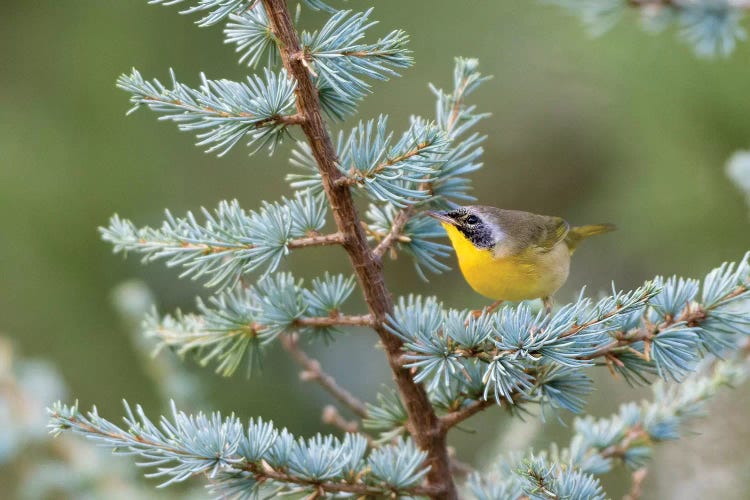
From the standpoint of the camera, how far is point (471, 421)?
5.02 metres

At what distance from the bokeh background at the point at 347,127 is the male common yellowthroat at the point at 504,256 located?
1.25 metres

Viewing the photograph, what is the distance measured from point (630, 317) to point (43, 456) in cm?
267

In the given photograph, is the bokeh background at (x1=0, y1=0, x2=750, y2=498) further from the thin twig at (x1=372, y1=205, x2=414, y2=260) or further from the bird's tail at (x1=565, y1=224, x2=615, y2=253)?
the thin twig at (x1=372, y1=205, x2=414, y2=260)

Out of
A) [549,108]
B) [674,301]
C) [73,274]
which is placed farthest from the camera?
[549,108]

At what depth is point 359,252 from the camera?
173 centimetres

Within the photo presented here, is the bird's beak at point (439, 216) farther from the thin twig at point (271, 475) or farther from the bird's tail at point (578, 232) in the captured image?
the bird's tail at point (578, 232)

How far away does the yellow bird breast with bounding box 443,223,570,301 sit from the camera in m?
2.52

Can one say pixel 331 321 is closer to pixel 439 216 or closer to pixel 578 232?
pixel 439 216

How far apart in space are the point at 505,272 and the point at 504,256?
0.06 metres

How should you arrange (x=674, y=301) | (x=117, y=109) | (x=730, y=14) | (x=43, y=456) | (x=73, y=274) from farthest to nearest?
(x=117, y=109), (x=73, y=274), (x=43, y=456), (x=730, y=14), (x=674, y=301)

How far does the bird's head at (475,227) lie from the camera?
2407mm

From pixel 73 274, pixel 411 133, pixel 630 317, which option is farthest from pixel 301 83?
pixel 73 274

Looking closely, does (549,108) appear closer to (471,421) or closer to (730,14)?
(471,421)

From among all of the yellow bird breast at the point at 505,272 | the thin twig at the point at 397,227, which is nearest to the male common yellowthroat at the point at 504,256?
the yellow bird breast at the point at 505,272
